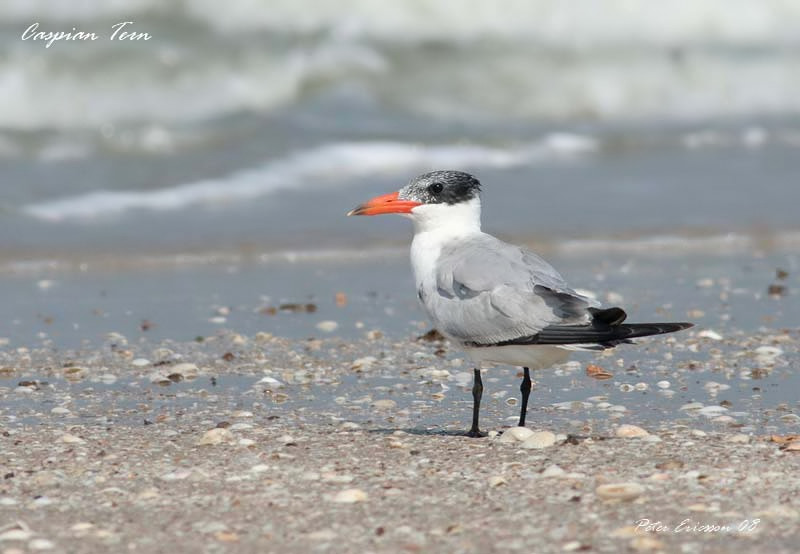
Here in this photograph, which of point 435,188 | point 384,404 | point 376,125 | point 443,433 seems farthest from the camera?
point 376,125

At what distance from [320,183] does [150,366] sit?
501 cm

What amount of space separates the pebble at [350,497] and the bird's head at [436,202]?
1.50 metres

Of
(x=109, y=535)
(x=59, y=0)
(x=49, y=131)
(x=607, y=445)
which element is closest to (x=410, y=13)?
(x=59, y=0)

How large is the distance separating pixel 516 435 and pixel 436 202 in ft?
3.39

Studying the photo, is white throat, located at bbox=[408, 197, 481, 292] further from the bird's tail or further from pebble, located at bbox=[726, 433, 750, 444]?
pebble, located at bbox=[726, 433, 750, 444]

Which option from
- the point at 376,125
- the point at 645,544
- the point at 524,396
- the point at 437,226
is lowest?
the point at 645,544

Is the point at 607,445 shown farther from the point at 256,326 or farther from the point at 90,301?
the point at 90,301

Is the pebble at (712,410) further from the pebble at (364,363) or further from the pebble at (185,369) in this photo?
the pebble at (185,369)

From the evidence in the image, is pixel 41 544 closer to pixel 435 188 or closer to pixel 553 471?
pixel 553 471

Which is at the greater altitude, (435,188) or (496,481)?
(435,188)

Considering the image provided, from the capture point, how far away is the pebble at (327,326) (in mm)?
6773

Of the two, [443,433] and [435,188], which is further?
[435,188]

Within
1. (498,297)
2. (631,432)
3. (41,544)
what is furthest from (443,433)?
(41,544)

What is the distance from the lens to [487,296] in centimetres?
472
